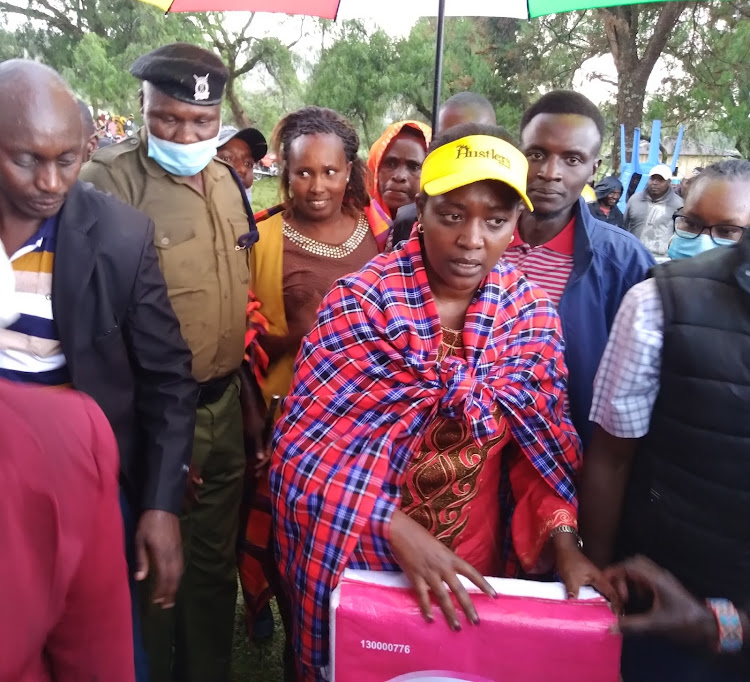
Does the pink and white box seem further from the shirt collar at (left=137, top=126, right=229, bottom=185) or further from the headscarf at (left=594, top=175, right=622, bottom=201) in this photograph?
the headscarf at (left=594, top=175, right=622, bottom=201)

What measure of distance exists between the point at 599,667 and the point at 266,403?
181 centimetres

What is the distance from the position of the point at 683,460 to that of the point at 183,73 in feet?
7.12

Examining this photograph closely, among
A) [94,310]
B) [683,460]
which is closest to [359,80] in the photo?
[94,310]

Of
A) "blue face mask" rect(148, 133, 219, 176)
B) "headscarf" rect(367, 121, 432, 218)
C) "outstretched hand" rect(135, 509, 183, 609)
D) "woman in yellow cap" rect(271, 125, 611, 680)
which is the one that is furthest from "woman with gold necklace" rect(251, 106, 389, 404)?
"outstretched hand" rect(135, 509, 183, 609)

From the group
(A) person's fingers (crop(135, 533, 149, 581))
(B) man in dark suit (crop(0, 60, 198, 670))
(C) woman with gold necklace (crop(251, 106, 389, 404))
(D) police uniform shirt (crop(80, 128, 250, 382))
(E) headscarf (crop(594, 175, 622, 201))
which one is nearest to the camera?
(B) man in dark suit (crop(0, 60, 198, 670))

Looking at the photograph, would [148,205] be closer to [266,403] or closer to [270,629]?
[266,403]

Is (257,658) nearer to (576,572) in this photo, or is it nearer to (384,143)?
(576,572)

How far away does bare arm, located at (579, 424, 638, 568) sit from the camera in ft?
5.47

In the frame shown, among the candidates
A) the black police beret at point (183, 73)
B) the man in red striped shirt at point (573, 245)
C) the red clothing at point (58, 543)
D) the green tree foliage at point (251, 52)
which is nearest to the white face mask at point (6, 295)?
the red clothing at point (58, 543)

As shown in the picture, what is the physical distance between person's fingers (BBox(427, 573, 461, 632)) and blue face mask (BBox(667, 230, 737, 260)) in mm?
1318

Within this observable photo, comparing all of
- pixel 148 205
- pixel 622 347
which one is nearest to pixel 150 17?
pixel 148 205

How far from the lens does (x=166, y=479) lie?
6.23 ft

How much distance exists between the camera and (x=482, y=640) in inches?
57.5

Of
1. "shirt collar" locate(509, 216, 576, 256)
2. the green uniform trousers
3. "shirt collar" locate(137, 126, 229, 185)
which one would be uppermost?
"shirt collar" locate(137, 126, 229, 185)
